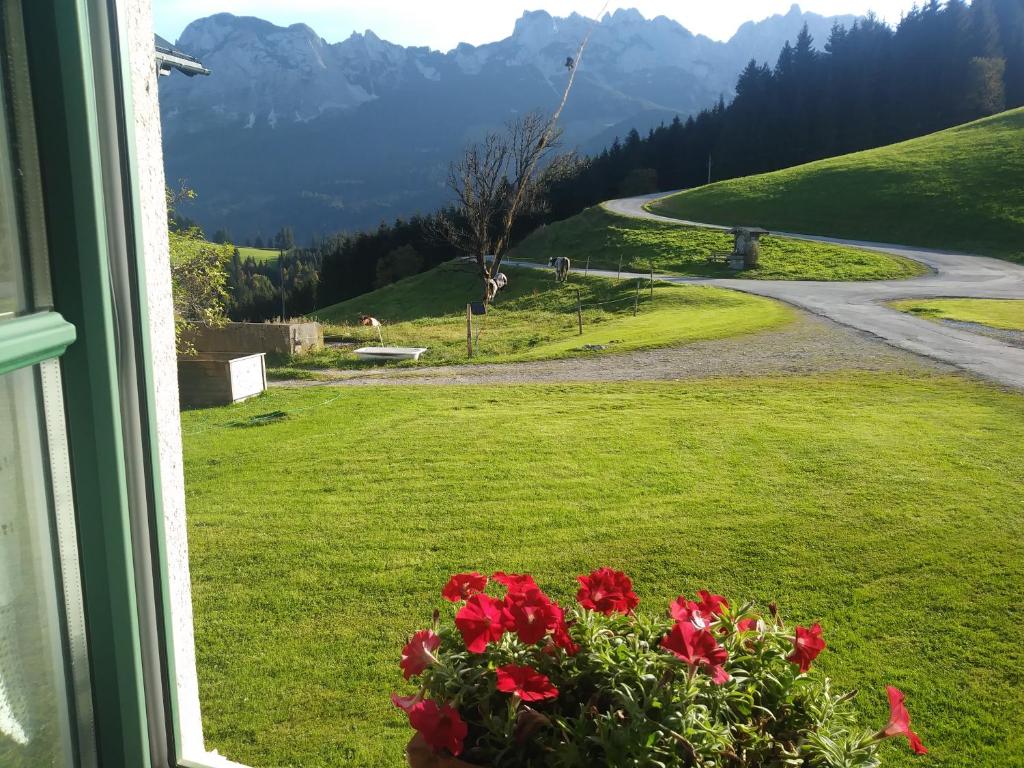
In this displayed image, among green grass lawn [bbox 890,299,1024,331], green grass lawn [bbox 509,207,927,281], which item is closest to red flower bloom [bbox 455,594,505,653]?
green grass lawn [bbox 890,299,1024,331]

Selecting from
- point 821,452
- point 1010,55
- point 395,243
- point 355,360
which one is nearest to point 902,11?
point 1010,55

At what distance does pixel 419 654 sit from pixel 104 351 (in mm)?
843

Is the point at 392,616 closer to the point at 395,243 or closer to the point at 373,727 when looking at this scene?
the point at 373,727

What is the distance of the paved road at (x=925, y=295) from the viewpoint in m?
10.9

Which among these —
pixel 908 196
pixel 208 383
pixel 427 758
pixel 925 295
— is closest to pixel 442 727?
pixel 427 758

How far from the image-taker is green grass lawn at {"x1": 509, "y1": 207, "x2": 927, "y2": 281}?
26.2 metres

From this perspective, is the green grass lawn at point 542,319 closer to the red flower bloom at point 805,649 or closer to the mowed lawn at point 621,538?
the mowed lawn at point 621,538

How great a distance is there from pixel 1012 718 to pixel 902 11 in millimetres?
89107

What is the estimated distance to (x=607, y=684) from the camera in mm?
1449

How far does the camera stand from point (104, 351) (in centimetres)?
140

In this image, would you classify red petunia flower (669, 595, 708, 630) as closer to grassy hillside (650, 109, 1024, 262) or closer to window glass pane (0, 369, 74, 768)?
window glass pane (0, 369, 74, 768)

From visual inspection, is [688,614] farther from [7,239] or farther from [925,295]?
[925,295]

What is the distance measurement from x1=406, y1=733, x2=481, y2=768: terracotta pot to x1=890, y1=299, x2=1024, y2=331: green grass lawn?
605 inches

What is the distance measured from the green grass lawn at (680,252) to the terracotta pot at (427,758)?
26172 millimetres
